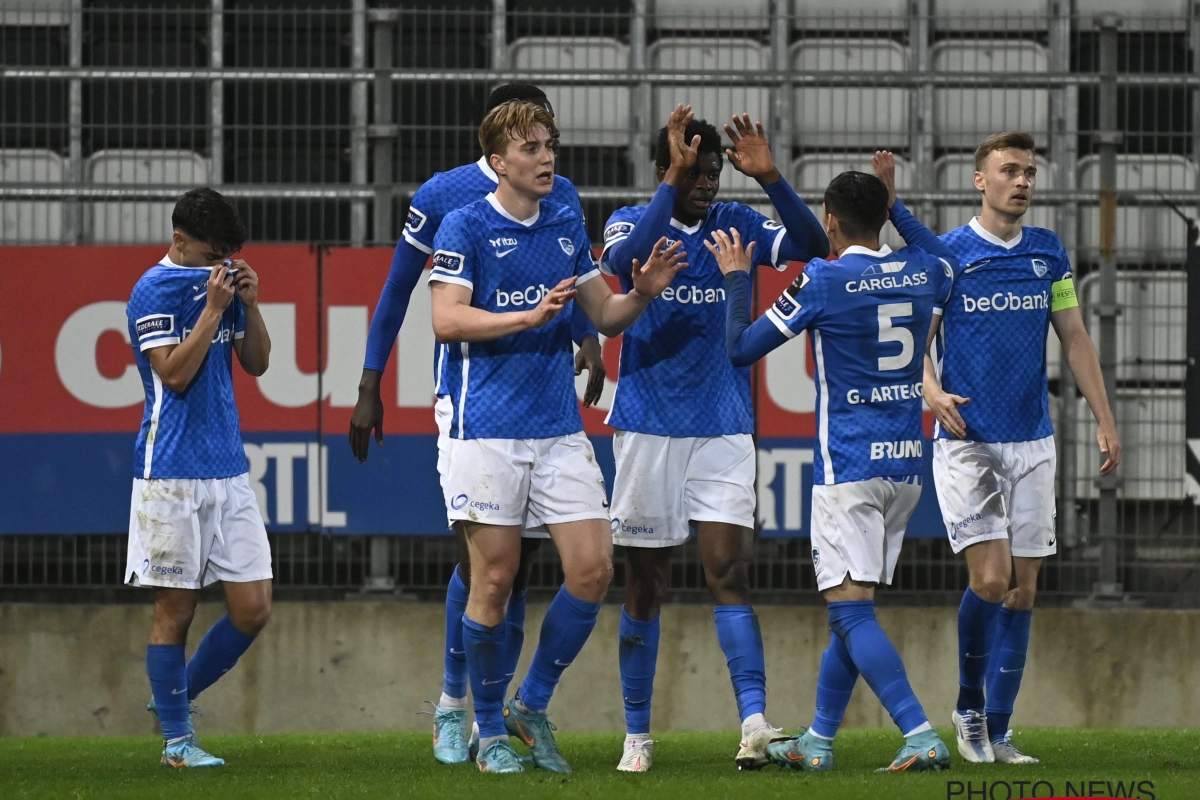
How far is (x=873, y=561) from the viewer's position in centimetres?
551

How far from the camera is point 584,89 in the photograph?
9.36 m

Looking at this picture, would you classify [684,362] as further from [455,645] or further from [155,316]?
[155,316]

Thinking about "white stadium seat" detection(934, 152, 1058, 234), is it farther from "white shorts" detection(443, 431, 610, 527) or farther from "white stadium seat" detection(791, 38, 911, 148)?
"white shorts" detection(443, 431, 610, 527)

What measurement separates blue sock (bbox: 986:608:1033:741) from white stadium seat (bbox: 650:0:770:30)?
4376 millimetres

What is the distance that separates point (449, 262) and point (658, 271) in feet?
2.19

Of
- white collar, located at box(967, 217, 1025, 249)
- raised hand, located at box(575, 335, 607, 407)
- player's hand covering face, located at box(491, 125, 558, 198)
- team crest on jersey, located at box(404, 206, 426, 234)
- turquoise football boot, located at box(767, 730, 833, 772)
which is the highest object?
player's hand covering face, located at box(491, 125, 558, 198)

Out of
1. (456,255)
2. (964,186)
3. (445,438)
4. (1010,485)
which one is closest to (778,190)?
(456,255)

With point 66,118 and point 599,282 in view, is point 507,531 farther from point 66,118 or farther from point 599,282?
point 66,118

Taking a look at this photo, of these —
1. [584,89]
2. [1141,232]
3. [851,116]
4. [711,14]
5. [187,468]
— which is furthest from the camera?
[711,14]

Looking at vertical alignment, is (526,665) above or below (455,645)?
below

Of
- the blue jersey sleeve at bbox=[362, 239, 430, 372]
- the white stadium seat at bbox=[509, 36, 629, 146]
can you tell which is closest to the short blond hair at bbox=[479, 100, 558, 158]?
the blue jersey sleeve at bbox=[362, 239, 430, 372]

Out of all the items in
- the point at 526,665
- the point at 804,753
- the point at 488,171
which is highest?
the point at 488,171

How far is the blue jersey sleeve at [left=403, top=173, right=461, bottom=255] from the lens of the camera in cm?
620

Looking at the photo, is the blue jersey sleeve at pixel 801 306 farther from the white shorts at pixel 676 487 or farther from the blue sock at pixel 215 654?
the blue sock at pixel 215 654
